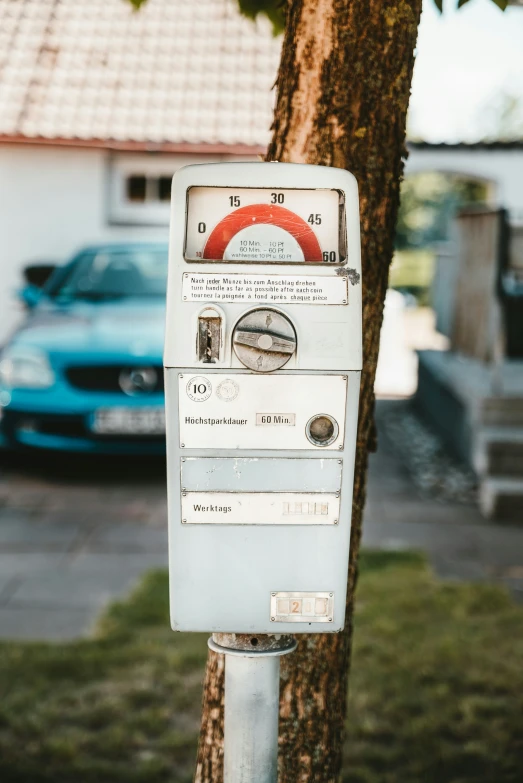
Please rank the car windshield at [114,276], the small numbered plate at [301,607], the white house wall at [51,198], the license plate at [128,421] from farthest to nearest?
1. the white house wall at [51,198]
2. the car windshield at [114,276]
3. the license plate at [128,421]
4. the small numbered plate at [301,607]

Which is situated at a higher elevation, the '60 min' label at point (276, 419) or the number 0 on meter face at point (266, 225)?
the number 0 on meter face at point (266, 225)

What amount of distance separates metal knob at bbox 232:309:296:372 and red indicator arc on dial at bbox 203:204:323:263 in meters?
0.12

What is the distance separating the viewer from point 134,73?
1271 cm

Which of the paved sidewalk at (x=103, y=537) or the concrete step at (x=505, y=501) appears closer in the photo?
the paved sidewalk at (x=103, y=537)

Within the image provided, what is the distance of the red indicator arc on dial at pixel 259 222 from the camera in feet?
5.31

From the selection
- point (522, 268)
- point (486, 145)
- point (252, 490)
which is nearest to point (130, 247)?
point (522, 268)

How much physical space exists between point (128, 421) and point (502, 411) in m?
2.32

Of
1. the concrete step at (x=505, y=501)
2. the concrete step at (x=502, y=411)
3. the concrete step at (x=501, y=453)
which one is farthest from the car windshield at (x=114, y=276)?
the concrete step at (x=505, y=501)

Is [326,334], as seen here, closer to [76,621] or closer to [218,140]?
[76,621]

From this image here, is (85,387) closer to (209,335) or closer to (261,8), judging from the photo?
(261,8)

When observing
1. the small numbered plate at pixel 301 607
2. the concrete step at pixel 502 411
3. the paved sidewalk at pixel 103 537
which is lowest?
the paved sidewalk at pixel 103 537

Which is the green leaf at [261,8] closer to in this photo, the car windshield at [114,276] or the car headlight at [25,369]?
the car headlight at [25,369]

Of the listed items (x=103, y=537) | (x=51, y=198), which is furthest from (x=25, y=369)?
(x=51, y=198)

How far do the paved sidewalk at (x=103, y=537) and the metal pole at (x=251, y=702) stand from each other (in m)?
2.51
